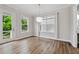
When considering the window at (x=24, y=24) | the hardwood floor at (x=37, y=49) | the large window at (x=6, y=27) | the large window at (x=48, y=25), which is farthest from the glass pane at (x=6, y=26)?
the large window at (x=48, y=25)

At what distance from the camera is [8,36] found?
7.71 m

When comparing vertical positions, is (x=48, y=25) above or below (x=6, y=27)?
above

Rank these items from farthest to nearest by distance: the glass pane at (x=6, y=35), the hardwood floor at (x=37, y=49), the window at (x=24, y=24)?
the window at (x=24, y=24)
the glass pane at (x=6, y=35)
the hardwood floor at (x=37, y=49)

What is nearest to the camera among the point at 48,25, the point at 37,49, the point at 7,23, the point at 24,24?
the point at 37,49

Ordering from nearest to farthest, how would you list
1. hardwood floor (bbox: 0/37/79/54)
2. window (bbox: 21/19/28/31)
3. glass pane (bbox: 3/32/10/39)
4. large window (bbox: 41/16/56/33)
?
hardwood floor (bbox: 0/37/79/54) < glass pane (bbox: 3/32/10/39) < large window (bbox: 41/16/56/33) < window (bbox: 21/19/28/31)

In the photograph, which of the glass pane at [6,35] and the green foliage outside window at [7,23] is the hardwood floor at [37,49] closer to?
the glass pane at [6,35]

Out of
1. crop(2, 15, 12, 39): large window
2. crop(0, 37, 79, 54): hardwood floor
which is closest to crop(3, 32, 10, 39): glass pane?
crop(2, 15, 12, 39): large window

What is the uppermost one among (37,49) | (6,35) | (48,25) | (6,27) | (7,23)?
(7,23)

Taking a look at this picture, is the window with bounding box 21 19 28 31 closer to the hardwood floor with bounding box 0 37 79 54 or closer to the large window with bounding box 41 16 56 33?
the large window with bounding box 41 16 56 33

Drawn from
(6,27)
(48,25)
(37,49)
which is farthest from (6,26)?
(48,25)

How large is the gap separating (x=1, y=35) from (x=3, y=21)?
979 mm

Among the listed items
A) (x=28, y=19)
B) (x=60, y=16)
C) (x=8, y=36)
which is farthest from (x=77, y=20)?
(x=28, y=19)

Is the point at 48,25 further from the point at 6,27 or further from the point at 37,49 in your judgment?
the point at 37,49
